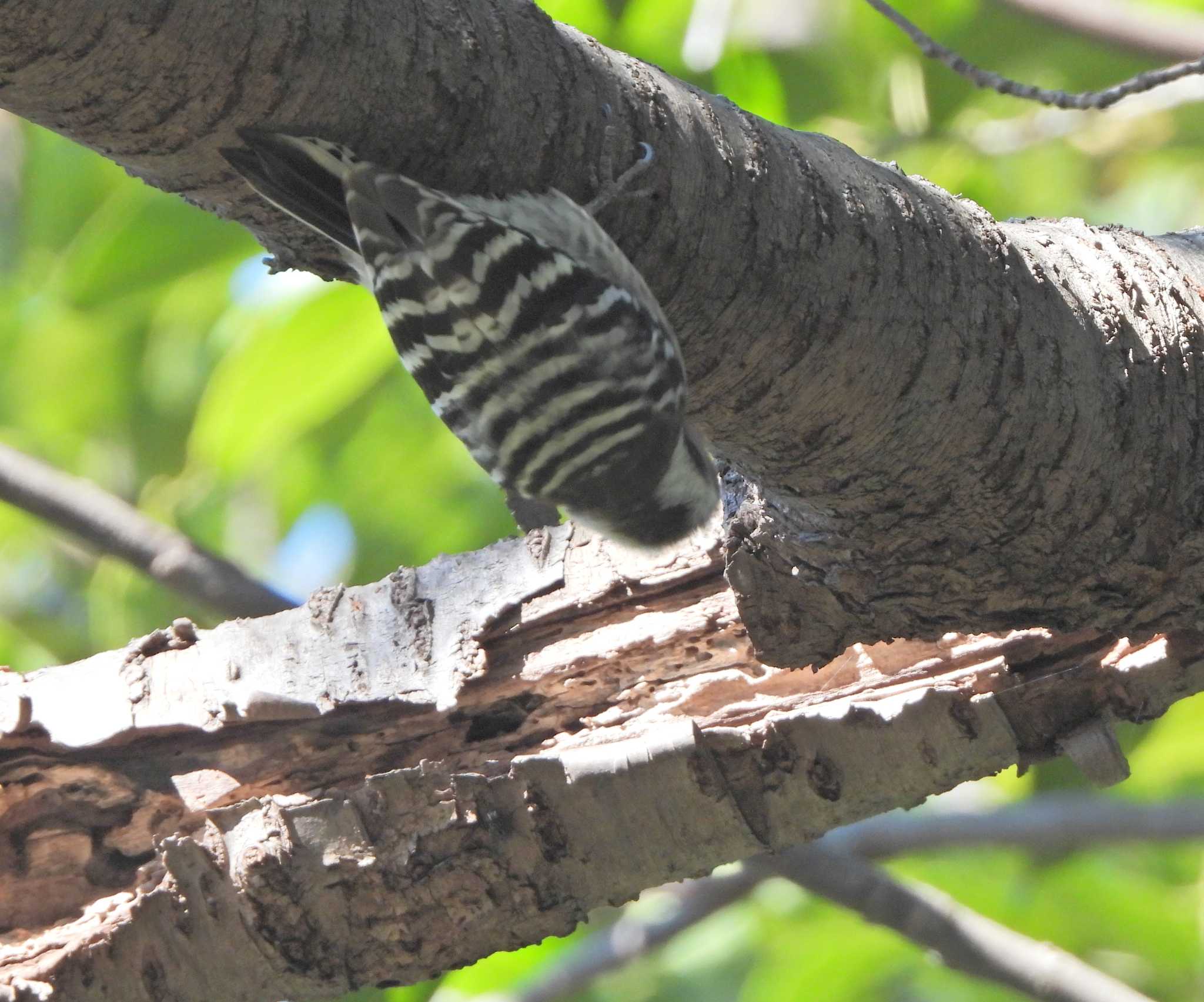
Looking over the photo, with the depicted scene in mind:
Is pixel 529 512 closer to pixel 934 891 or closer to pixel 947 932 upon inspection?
pixel 947 932

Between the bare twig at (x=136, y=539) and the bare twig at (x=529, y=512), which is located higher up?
the bare twig at (x=136, y=539)

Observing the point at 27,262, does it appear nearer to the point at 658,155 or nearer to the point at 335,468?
the point at 335,468

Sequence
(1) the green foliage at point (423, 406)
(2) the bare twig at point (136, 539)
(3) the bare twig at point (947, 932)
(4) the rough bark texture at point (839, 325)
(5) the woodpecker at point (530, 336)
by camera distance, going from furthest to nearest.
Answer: (2) the bare twig at point (136, 539) < (1) the green foliage at point (423, 406) < (3) the bare twig at point (947, 932) < (5) the woodpecker at point (530, 336) < (4) the rough bark texture at point (839, 325)

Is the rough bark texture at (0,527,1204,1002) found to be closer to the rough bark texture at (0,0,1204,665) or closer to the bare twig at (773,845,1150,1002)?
the rough bark texture at (0,0,1204,665)

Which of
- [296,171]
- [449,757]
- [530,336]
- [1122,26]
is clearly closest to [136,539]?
[449,757]

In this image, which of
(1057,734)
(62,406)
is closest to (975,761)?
(1057,734)

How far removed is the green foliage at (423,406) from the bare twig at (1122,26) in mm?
167

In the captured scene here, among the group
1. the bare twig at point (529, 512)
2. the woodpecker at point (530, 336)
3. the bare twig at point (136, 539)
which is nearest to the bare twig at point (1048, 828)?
the bare twig at point (529, 512)

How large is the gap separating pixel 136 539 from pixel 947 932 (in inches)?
83.6

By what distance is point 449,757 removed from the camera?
2418mm

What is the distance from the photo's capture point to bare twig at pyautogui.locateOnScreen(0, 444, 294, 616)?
10.6ft

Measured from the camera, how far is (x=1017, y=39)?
3666mm

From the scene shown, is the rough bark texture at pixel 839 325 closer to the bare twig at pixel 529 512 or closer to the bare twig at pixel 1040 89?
the bare twig at pixel 1040 89

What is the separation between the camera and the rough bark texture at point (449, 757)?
2154mm
